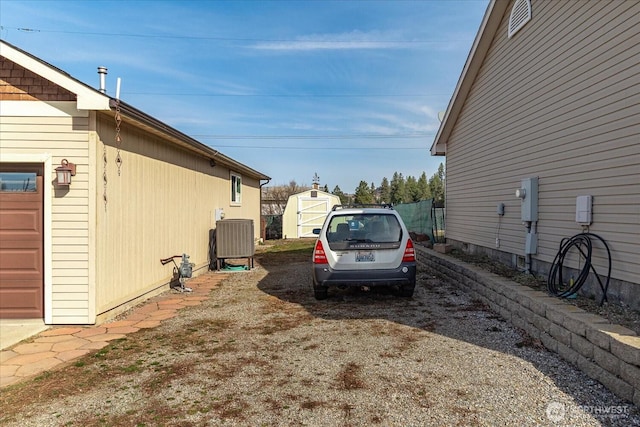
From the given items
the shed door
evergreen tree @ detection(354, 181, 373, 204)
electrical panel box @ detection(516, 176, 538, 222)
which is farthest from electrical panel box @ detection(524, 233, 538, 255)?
evergreen tree @ detection(354, 181, 373, 204)

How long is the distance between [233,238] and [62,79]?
Result: 5682mm

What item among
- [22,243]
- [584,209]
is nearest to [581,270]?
[584,209]

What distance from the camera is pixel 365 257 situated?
6.18 m

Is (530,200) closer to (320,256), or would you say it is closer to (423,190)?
(320,256)

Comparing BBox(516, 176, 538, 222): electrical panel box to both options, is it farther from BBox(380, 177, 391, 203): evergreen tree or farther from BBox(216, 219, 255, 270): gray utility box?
BBox(380, 177, 391, 203): evergreen tree

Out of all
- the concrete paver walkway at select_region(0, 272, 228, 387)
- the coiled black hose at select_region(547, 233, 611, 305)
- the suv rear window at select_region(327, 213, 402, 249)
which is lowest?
the concrete paver walkway at select_region(0, 272, 228, 387)

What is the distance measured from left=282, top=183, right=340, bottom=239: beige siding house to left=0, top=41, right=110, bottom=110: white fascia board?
675 inches

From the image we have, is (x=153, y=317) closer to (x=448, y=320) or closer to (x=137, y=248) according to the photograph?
(x=137, y=248)

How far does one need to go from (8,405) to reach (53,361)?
1.02 meters

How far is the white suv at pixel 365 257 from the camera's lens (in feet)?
20.2

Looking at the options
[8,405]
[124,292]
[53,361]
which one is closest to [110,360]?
[53,361]

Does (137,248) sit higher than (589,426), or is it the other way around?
(137,248)

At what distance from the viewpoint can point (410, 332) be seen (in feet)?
16.5

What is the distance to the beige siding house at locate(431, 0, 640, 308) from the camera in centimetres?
471
